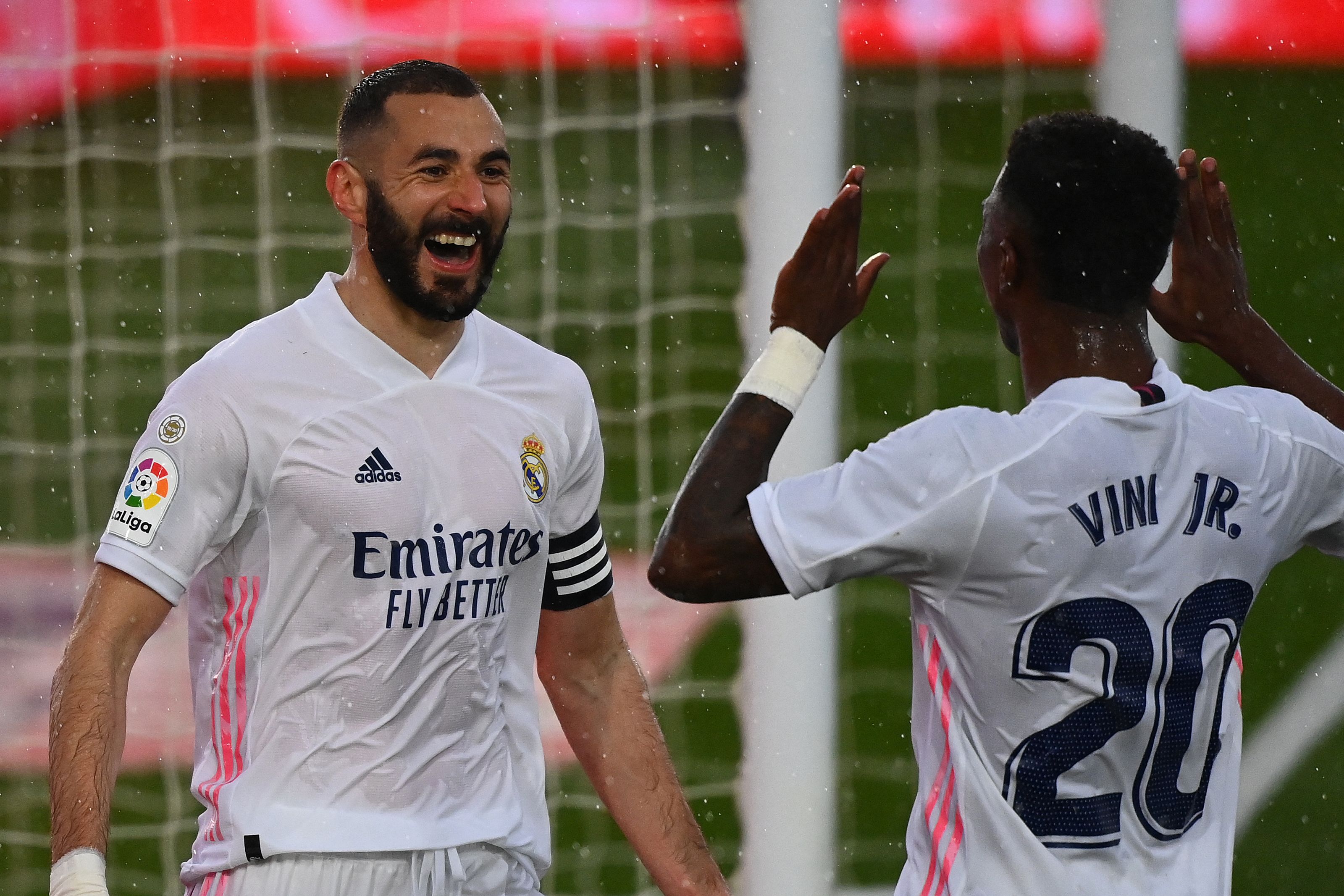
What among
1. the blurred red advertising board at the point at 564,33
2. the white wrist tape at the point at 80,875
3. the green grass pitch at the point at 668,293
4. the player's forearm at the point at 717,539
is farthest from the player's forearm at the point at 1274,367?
the blurred red advertising board at the point at 564,33

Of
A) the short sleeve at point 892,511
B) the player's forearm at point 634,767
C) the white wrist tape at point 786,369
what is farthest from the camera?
the player's forearm at point 634,767

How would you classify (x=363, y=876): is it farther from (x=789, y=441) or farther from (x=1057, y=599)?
(x=789, y=441)

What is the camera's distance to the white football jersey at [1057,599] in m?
2.11

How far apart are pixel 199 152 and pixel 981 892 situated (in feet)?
11.7

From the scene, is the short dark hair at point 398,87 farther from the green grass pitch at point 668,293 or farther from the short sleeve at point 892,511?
the green grass pitch at point 668,293

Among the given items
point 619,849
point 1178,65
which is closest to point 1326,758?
point 619,849

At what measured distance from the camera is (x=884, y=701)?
8484 mm

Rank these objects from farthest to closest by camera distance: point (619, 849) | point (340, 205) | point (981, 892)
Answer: point (619, 849) < point (340, 205) < point (981, 892)

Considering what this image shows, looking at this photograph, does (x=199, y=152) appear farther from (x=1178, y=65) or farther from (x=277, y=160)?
(x=277, y=160)

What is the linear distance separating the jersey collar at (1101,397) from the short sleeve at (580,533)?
96 centimetres

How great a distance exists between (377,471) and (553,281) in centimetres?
859

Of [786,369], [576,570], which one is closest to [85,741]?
[576,570]

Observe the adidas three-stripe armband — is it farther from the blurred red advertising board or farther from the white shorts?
the blurred red advertising board

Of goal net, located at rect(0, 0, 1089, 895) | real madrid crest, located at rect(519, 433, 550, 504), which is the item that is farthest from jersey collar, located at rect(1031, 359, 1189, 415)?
goal net, located at rect(0, 0, 1089, 895)
